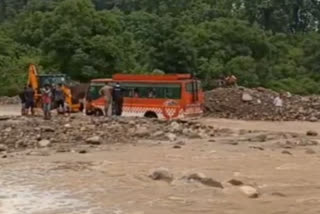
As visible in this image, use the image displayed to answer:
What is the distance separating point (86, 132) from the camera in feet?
71.9

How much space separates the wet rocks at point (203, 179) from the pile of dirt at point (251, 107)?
20.2m

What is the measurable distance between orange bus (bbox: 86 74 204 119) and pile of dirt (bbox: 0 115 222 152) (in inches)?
190

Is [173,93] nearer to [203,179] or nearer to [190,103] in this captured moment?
[190,103]

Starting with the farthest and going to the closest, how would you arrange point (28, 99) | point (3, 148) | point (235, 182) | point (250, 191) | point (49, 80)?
point (49, 80), point (28, 99), point (3, 148), point (235, 182), point (250, 191)

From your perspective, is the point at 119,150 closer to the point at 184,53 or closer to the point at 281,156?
the point at 281,156

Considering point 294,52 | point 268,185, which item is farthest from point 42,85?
point 294,52

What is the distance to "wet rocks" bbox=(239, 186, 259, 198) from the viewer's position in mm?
11891

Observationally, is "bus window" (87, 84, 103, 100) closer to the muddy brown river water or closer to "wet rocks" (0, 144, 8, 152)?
the muddy brown river water

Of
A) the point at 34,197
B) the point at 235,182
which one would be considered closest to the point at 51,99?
the point at 235,182

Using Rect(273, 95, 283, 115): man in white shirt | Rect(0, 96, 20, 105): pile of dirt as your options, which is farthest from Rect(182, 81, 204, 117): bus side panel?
Rect(0, 96, 20, 105): pile of dirt

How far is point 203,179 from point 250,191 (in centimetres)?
131

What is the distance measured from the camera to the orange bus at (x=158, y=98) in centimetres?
3042

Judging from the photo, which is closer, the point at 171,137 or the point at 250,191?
the point at 250,191

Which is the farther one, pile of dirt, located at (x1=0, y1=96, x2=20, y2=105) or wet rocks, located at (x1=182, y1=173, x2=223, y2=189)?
pile of dirt, located at (x1=0, y1=96, x2=20, y2=105)
